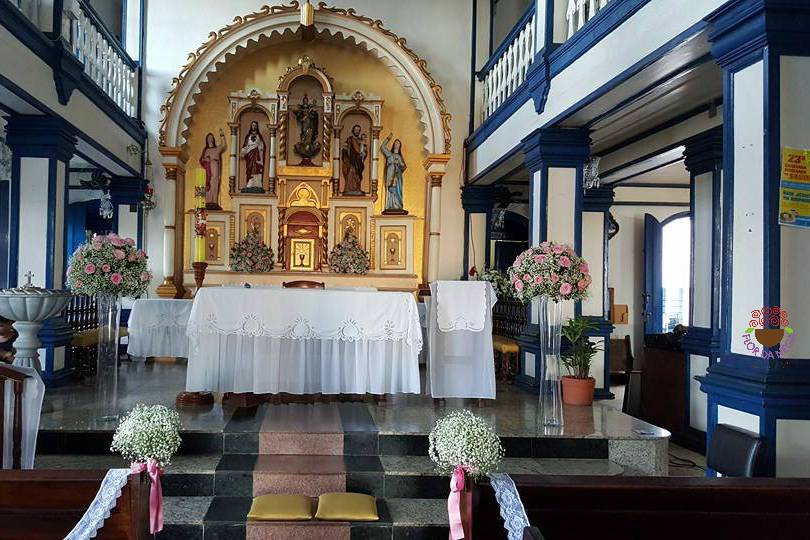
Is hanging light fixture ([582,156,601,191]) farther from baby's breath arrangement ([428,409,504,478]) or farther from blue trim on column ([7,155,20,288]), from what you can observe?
blue trim on column ([7,155,20,288])

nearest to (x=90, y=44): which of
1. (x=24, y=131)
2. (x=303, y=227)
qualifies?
(x=24, y=131)

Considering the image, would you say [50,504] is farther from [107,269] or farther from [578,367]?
[578,367]

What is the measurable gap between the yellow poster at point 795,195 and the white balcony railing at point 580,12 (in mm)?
2376

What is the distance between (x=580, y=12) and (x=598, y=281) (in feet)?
9.00

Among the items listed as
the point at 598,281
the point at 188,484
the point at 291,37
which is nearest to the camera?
the point at 188,484

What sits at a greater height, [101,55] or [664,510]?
[101,55]

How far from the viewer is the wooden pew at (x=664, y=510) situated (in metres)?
2.23

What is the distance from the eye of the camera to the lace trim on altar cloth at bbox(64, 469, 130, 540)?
2.14 metres

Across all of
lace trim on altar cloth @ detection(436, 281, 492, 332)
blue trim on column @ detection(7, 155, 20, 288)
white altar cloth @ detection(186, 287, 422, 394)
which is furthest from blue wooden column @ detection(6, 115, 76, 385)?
lace trim on altar cloth @ detection(436, 281, 492, 332)

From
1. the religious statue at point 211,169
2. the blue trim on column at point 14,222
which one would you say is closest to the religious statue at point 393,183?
the religious statue at point 211,169

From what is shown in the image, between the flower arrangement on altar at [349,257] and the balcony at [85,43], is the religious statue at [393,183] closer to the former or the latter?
the flower arrangement on altar at [349,257]

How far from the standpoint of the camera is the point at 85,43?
6.89 meters

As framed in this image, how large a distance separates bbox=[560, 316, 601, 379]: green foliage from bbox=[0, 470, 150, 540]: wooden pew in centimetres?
426

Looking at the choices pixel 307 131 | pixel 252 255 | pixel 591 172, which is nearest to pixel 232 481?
pixel 591 172
